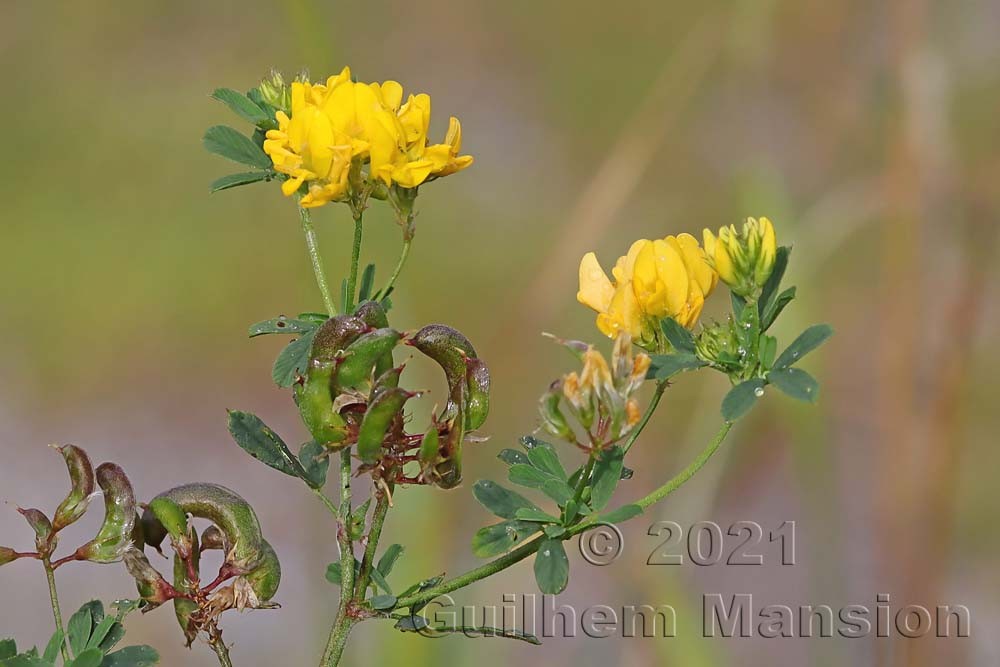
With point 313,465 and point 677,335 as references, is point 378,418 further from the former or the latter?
point 677,335

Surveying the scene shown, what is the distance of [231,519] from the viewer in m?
0.92

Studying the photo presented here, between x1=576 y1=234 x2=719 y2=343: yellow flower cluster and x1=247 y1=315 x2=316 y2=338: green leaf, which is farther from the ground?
x1=576 y1=234 x2=719 y2=343: yellow flower cluster

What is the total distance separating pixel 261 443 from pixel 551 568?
0.96ft

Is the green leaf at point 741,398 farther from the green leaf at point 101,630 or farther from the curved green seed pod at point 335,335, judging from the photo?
the green leaf at point 101,630

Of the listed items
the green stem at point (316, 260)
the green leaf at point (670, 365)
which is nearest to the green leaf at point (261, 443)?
the green stem at point (316, 260)

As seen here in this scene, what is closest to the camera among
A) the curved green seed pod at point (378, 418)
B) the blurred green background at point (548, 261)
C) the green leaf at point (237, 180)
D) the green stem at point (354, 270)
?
the curved green seed pod at point (378, 418)

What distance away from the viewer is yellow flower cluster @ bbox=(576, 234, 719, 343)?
1.03m

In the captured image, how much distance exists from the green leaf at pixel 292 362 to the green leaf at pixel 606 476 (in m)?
0.28

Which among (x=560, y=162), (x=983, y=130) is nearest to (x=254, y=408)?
(x=560, y=162)

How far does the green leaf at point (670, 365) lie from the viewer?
981mm

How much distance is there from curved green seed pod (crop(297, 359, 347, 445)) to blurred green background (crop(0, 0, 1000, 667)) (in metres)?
0.88

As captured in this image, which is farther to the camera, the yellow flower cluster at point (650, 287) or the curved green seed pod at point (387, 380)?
the yellow flower cluster at point (650, 287)

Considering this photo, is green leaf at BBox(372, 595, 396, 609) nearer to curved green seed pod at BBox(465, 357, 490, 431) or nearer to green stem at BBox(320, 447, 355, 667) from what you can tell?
green stem at BBox(320, 447, 355, 667)

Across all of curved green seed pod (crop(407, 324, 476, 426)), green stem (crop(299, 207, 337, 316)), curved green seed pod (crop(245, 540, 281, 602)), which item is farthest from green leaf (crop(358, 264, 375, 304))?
curved green seed pod (crop(245, 540, 281, 602))
